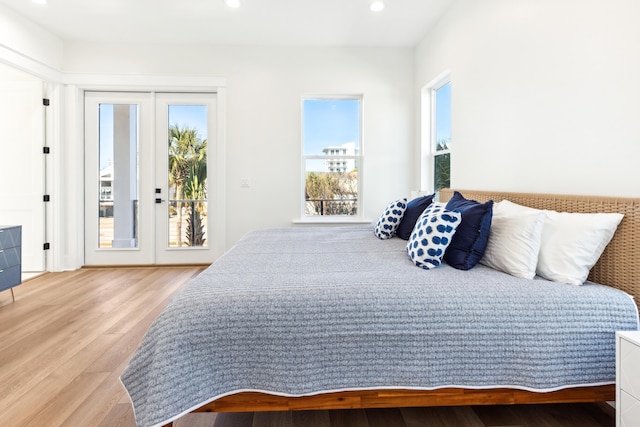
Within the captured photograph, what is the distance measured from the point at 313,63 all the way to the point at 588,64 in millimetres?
2986

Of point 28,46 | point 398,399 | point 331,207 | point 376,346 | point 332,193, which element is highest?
point 28,46

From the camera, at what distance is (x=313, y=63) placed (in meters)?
4.16

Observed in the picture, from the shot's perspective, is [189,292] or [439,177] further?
[439,177]

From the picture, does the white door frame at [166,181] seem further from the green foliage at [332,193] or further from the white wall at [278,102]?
the green foliage at [332,193]

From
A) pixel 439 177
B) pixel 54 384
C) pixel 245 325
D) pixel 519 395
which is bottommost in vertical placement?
pixel 54 384

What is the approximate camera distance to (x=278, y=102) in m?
4.17

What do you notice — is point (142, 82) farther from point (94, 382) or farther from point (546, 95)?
point (546, 95)

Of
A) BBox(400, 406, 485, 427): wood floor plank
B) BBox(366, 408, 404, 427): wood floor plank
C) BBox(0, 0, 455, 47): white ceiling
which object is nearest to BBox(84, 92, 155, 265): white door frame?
BBox(0, 0, 455, 47): white ceiling

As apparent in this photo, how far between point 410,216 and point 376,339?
5.15 ft

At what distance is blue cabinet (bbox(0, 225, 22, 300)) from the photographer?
9.57ft

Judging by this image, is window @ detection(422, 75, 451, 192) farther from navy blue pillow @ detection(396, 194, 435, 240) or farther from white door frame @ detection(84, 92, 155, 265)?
white door frame @ detection(84, 92, 155, 265)

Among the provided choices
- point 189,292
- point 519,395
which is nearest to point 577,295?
point 519,395

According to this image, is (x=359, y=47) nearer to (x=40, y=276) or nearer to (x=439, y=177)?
(x=439, y=177)

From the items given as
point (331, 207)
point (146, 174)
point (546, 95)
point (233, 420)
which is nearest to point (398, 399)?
point (233, 420)
